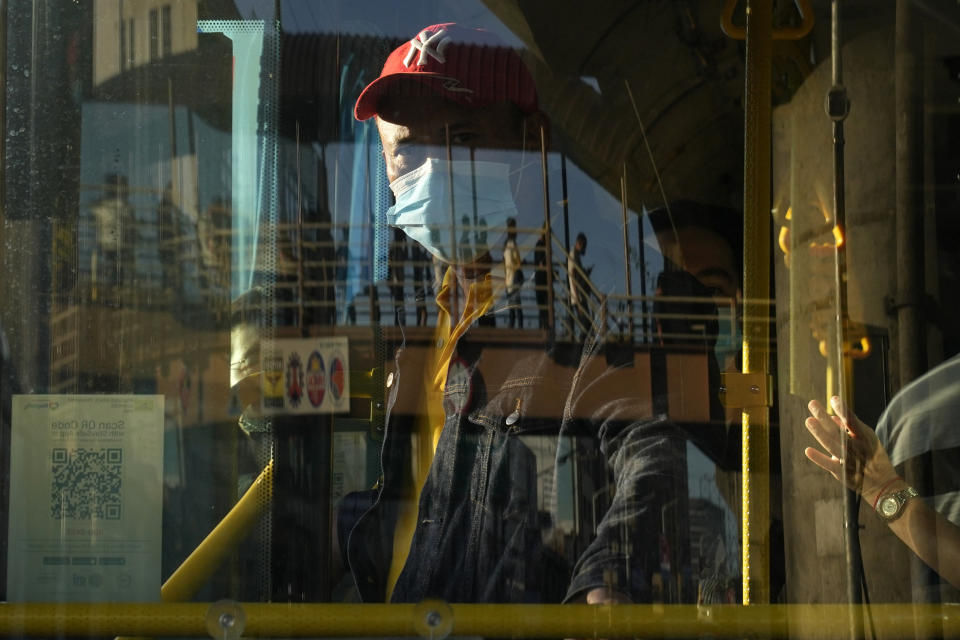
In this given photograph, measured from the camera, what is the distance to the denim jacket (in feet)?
5.70

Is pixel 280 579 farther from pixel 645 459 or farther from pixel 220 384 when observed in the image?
pixel 645 459

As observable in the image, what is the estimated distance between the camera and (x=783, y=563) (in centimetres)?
180

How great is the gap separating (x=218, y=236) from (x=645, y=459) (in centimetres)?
77

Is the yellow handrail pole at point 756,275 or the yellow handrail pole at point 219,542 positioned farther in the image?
the yellow handrail pole at point 756,275

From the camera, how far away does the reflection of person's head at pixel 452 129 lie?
179 cm

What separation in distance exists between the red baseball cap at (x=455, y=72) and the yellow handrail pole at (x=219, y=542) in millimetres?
621

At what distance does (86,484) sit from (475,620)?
615 millimetres

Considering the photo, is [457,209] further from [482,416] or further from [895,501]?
[895,501]

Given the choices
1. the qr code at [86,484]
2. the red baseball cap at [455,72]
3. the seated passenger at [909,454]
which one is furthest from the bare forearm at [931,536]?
the qr code at [86,484]

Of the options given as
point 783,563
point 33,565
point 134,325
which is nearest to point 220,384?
point 134,325

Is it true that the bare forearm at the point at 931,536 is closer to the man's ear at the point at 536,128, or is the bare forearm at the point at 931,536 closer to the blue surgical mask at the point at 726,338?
the blue surgical mask at the point at 726,338

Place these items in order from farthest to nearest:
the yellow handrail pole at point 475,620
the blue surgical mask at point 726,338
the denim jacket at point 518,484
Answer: the blue surgical mask at point 726,338, the denim jacket at point 518,484, the yellow handrail pole at point 475,620

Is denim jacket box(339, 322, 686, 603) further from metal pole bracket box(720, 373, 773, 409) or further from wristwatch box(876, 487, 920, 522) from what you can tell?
wristwatch box(876, 487, 920, 522)

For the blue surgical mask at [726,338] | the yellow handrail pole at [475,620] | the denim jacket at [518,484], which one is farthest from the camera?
the blue surgical mask at [726,338]
